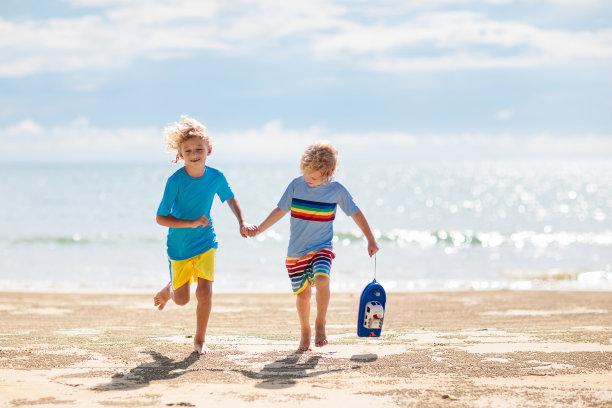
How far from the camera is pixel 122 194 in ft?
169

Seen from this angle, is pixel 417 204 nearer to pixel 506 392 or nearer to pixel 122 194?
pixel 122 194

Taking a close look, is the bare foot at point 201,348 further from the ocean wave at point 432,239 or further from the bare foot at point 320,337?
the ocean wave at point 432,239

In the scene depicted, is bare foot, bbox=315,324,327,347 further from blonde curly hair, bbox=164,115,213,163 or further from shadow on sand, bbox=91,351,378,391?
blonde curly hair, bbox=164,115,213,163

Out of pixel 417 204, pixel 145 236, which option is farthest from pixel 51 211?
pixel 417 204

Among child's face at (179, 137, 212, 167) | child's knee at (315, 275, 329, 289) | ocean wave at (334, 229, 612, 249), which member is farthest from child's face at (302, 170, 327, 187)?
ocean wave at (334, 229, 612, 249)

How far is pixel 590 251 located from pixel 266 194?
3574cm

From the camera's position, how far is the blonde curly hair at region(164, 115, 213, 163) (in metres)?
5.28

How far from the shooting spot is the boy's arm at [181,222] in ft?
16.5

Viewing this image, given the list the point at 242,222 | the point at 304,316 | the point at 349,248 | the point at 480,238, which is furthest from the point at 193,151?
the point at 480,238

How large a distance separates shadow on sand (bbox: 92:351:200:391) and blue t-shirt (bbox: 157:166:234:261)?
853 millimetres

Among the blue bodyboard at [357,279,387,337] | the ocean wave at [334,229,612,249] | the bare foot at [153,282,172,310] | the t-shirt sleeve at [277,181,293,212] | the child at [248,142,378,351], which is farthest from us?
the ocean wave at [334,229,612,249]

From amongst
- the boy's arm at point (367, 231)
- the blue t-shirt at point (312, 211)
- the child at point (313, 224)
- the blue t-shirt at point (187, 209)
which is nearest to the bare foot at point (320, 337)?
the child at point (313, 224)

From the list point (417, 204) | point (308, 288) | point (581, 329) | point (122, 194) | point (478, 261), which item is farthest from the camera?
point (122, 194)

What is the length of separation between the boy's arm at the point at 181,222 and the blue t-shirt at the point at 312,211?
2.30 ft
